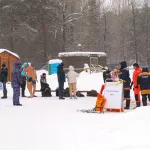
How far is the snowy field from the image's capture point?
21.8ft

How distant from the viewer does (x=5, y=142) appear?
23.5ft

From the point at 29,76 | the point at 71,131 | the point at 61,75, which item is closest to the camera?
the point at 71,131

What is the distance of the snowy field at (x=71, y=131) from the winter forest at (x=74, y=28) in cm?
3338

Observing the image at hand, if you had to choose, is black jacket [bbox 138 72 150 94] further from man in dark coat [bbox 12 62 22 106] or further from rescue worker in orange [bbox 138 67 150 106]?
man in dark coat [bbox 12 62 22 106]

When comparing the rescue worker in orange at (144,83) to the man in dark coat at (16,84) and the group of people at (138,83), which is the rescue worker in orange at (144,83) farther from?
the man in dark coat at (16,84)

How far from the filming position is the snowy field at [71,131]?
666cm

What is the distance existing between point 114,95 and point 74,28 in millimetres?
47825

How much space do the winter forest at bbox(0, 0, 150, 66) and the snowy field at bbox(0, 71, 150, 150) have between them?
33383mm

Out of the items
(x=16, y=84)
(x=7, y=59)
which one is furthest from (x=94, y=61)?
(x=16, y=84)

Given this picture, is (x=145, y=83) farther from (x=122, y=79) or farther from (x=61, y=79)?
(x=61, y=79)

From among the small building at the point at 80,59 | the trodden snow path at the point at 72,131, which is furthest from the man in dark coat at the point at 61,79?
the small building at the point at 80,59

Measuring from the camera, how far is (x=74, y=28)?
193 ft

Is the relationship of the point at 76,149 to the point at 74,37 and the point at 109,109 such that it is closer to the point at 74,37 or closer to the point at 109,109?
the point at 109,109

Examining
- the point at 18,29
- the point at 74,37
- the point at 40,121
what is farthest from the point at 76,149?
the point at 74,37
